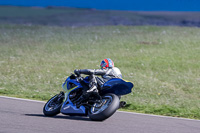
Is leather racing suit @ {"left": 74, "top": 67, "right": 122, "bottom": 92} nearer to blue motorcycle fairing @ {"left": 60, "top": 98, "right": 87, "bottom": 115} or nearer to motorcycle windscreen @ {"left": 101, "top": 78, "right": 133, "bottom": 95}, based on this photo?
motorcycle windscreen @ {"left": 101, "top": 78, "right": 133, "bottom": 95}

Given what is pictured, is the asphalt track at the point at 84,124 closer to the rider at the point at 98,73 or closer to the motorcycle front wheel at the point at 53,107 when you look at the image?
the motorcycle front wheel at the point at 53,107

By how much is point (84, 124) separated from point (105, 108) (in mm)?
575

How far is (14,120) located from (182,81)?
1006 centimetres

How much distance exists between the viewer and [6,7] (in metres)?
95.5

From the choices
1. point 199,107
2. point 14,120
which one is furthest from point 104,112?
point 199,107

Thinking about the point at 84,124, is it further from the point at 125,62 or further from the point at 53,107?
the point at 125,62

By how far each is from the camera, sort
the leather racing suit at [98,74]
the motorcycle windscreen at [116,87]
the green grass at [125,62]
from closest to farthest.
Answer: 1. the motorcycle windscreen at [116,87]
2. the leather racing suit at [98,74]
3. the green grass at [125,62]

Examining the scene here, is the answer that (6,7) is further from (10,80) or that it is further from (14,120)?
(14,120)

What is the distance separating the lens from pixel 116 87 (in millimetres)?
8984

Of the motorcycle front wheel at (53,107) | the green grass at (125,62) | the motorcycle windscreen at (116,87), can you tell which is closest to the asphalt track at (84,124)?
the motorcycle front wheel at (53,107)

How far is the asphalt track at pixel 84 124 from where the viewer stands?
26.1 ft

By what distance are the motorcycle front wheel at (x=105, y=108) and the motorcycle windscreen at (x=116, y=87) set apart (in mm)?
214

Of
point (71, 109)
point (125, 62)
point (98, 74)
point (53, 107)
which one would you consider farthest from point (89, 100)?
point (125, 62)

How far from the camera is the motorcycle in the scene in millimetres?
8570
